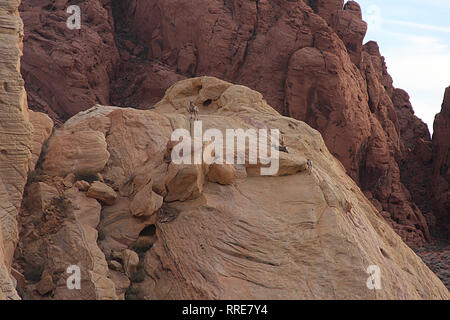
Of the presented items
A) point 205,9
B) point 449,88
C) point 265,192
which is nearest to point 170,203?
point 265,192

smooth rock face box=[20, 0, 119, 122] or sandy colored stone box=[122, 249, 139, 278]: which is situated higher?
smooth rock face box=[20, 0, 119, 122]

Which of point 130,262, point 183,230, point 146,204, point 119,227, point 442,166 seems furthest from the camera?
point 442,166

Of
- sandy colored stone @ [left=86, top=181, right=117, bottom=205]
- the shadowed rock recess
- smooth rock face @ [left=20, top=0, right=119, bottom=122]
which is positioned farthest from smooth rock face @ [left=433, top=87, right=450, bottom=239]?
sandy colored stone @ [left=86, top=181, right=117, bottom=205]

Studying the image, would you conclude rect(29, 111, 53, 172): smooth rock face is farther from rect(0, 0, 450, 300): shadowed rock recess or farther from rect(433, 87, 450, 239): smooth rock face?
rect(433, 87, 450, 239): smooth rock face

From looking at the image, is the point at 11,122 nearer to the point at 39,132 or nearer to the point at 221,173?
the point at 39,132

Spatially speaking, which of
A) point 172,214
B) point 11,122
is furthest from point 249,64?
point 11,122

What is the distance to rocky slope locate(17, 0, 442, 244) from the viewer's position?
2669cm

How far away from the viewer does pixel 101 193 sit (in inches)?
349

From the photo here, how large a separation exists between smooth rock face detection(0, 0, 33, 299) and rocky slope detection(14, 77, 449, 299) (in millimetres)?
490

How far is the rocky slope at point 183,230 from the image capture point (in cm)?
749

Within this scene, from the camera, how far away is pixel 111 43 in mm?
29922

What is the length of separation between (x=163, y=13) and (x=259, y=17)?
20.5 feet

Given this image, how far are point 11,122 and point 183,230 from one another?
11.9 ft

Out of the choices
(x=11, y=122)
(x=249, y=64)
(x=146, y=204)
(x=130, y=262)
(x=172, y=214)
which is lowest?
(x=130, y=262)
